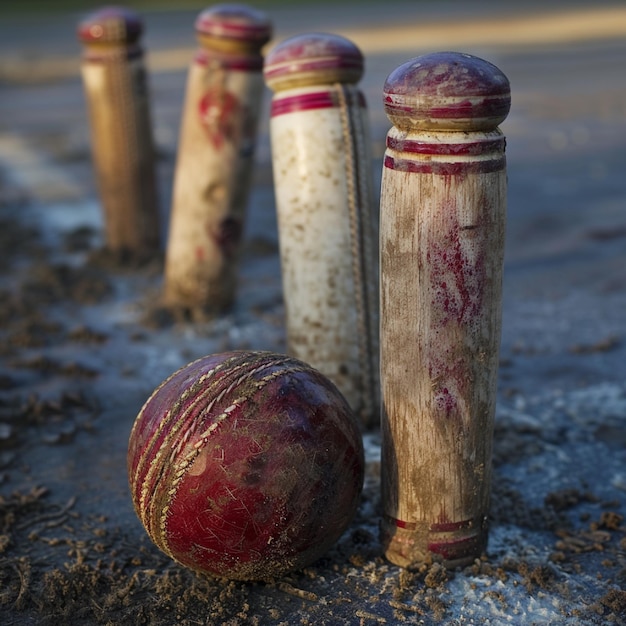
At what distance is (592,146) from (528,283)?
487cm

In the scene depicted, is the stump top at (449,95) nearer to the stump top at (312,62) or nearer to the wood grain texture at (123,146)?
the stump top at (312,62)

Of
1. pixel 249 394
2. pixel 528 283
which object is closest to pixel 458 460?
pixel 249 394

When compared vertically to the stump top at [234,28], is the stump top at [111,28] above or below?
below

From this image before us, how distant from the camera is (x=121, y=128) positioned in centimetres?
721

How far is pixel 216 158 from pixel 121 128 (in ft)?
5.58

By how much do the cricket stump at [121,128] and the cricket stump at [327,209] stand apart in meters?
3.01

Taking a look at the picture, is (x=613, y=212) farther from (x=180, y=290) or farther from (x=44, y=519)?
(x=44, y=519)

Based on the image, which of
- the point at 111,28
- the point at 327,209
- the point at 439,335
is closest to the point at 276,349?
the point at 327,209

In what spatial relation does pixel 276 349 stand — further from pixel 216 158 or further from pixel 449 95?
pixel 449 95

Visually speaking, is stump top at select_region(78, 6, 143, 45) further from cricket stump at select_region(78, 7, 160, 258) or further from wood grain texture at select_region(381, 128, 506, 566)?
wood grain texture at select_region(381, 128, 506, 566)

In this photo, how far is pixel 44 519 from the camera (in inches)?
157

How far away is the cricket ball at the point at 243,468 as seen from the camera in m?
3.11

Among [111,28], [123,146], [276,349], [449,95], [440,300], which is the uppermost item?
[449,95]

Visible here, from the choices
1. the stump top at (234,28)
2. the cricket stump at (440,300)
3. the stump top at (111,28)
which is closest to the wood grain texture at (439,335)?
the cricket stump at (440,300)
